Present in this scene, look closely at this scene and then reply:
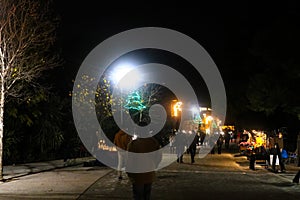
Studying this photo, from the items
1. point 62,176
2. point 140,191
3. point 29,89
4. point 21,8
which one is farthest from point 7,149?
point 140,191

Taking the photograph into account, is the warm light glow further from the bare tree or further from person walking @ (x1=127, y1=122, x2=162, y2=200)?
person walking @ (x1=127, y1=122, x2=162, y2=200)

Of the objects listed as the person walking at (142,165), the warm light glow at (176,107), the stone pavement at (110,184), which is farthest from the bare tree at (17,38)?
the warm light glow at (176,107)

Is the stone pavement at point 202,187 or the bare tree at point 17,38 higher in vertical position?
the bare tree at point 17,38

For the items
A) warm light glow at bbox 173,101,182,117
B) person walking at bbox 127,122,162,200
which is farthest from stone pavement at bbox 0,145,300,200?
warm light glow at bbox 173,101,182,117

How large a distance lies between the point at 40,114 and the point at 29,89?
2.04 meters

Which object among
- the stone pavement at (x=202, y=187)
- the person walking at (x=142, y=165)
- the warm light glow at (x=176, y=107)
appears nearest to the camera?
the person walking at (x=142, y=165)

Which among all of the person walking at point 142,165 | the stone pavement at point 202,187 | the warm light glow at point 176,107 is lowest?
the stone pavement at point 202,187

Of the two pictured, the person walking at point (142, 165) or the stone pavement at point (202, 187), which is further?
the stone pavement at point (202, 187)

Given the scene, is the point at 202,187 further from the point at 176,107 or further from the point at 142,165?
the point at 176,107

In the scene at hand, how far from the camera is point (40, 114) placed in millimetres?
24797

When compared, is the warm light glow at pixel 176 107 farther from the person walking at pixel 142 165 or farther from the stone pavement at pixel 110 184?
the person walking at pixel 142 165

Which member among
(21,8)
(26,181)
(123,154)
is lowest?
(26,181)

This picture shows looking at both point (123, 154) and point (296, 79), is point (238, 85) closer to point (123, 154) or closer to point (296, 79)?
point (296, 79)

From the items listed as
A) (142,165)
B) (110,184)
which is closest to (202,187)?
(110,184)
